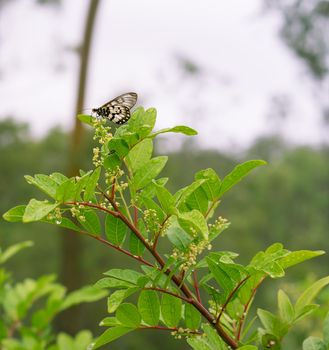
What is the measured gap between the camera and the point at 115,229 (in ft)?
2.18

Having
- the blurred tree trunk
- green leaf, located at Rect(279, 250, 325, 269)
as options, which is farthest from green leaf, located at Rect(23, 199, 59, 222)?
the blurred tree trunk

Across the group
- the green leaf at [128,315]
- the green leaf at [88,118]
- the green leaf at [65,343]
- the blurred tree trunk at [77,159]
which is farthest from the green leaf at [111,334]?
the blurred tree trunk at [77,159]

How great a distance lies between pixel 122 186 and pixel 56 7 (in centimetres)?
691

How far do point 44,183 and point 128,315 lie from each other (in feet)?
0.54

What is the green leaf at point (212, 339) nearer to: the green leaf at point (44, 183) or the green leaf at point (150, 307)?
the green leaf at point (150, 307)

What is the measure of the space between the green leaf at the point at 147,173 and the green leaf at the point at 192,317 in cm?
14

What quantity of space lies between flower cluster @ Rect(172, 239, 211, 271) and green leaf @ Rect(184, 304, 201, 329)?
0.21 ft

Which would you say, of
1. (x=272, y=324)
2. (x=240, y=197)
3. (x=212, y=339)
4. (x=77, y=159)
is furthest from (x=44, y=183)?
(x=240, y=197)

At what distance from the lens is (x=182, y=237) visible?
0.64 metres

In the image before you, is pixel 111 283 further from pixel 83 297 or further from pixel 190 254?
pixel 83 297

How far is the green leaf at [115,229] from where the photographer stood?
0.66 m

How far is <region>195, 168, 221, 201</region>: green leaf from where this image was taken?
0.67m

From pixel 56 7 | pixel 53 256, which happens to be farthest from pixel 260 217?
pixel 56 7

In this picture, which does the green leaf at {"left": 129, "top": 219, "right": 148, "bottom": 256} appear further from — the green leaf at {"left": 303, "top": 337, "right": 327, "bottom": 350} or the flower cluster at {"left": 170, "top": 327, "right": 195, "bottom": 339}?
the green leaf at {"left": 303, "top": 337, "right": 327, "bottom": 350}
